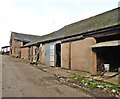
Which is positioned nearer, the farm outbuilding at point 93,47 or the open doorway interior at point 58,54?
the farm outbuilding at point 93,47

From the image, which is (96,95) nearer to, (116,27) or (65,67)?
(116,27)

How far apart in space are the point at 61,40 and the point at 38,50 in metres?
8.90

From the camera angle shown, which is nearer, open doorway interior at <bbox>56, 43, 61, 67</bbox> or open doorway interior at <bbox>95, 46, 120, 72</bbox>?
open doorway interior at <bbox>95, 46, 120, 72</bbox>

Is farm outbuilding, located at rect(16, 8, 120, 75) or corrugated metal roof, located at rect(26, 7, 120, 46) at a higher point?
corrugated metal roof, located at rect(26, 7, 120, 46)

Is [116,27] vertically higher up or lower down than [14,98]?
higher up

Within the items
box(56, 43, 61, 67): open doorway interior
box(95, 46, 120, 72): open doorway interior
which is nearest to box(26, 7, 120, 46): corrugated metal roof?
box(56, 43, 61, 67): open doorway interior

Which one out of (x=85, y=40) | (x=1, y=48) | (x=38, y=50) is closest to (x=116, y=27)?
(x=85, y=40)

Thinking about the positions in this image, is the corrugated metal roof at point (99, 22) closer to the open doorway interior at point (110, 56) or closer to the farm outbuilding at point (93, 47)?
the farm outbuilding at point (93, 47)

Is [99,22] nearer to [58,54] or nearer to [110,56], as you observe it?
[110,56]

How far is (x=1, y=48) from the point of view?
234 feet

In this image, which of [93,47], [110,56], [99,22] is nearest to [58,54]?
[99,22]

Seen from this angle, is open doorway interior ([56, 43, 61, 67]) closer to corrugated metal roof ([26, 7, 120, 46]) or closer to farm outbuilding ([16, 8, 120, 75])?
farm outbuilding ([16, 8, 120, 75])

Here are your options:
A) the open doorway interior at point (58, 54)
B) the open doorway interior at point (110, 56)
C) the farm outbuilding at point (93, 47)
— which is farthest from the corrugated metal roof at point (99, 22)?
the open doorway interior at point (110, 56)

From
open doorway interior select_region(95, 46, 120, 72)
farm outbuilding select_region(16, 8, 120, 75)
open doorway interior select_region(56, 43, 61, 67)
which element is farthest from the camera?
open doorway interior select_region(56, 43, 61, 67)
